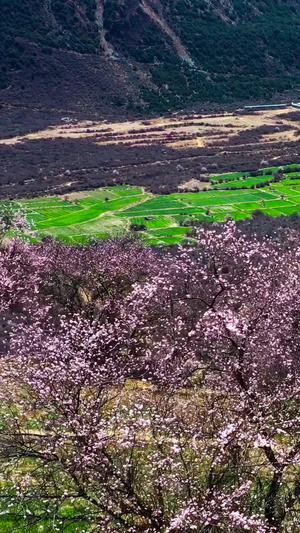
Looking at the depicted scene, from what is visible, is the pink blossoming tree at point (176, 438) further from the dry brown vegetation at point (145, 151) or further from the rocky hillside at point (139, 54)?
the rocky hillside at point (139, 54)

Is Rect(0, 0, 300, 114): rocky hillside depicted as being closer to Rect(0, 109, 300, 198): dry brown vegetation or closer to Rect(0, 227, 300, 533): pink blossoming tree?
Rect(0, 109, 300, 198): dry brown vegetation

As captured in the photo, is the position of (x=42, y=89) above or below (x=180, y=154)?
above

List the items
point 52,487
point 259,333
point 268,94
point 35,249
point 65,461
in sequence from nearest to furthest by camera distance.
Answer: point 65,461
point 52,487
point 259,333
point 35,249
point 268,94

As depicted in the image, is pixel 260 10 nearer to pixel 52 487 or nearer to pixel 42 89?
pixel 42 89

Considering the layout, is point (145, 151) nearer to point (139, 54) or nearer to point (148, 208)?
point (148, 208)

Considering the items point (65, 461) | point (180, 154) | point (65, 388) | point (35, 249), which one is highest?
point (65, 388)

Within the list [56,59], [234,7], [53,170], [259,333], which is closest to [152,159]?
[53,170]

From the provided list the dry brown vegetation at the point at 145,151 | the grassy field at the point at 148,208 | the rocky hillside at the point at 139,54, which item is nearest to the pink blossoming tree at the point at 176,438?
the grassy field at the point at 148,208
